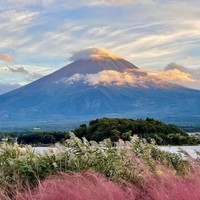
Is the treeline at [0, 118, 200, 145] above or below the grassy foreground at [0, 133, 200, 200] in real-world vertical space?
above

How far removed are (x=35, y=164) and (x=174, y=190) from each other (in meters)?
3.29

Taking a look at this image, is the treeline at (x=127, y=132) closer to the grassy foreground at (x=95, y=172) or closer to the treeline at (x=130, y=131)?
the treeline at (x=130, y=131)

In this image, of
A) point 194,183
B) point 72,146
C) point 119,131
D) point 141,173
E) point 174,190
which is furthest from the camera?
point 119,131

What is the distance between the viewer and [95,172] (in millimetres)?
11938

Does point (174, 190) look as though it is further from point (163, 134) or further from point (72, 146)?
point (163, 134)

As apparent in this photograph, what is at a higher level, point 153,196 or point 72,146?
point 72,146

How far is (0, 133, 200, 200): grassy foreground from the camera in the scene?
34.8 feet

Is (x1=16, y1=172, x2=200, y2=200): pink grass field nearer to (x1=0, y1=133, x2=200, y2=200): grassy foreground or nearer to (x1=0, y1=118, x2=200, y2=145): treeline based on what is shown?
(x1=0, y1=133, x2=200, y2=200): grassy foreground

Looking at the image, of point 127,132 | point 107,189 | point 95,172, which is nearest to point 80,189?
point 107,189

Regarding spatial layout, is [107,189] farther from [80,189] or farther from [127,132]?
[127,132]

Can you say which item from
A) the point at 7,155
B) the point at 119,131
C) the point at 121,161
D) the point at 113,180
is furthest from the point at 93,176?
the point at 119,131

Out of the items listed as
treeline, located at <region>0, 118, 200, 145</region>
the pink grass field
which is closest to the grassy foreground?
the pink grass field

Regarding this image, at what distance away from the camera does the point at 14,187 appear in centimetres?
1175

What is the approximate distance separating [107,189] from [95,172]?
1648mm
